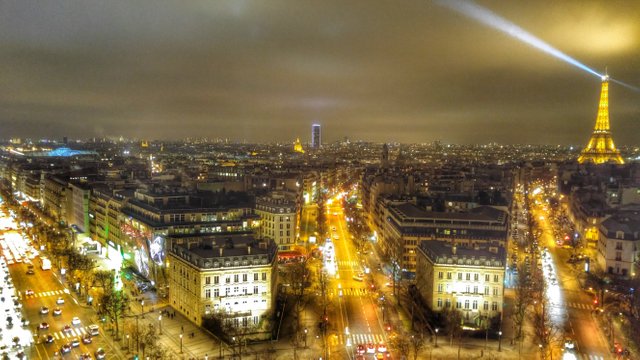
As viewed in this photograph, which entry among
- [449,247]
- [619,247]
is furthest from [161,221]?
[619,247]

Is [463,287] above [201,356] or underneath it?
above

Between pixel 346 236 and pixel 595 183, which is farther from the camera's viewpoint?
pixel 595 183

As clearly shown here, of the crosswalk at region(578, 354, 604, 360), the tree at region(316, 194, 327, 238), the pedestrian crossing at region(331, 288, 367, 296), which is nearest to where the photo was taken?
the crosswalk at region(578, 354, 604, 360)

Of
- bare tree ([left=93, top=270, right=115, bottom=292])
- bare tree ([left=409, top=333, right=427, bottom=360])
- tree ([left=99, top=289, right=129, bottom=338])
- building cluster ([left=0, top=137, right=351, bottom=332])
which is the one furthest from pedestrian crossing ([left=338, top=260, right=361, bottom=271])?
bare tree ([left=93, top=270, right=115, bottom=292])

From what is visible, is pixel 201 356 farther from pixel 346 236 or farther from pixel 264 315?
pixel 346 236

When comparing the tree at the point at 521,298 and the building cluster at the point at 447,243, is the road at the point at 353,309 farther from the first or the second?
the tree at the point at 521,298

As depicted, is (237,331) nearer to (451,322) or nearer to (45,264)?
(451,322)

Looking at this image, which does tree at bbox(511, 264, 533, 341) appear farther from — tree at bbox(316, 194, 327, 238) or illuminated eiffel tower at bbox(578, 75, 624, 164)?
illuminated eiffel tower at bbox(578, 75, 624, 164)

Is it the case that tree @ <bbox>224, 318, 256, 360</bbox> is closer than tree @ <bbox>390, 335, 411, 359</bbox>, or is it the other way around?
tree @ <bbox>390, 335, 411, 359</bbox>
